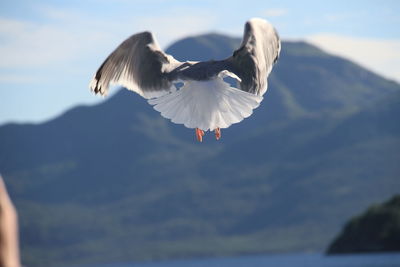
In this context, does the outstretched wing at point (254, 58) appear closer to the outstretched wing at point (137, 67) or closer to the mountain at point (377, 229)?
the outstretched wing at point (137, 67)

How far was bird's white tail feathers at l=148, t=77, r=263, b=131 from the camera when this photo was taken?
37.6 feet

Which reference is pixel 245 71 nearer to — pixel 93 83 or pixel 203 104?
pixel 203 104

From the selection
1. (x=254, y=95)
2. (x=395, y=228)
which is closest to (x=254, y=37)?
(x=254, y=95)

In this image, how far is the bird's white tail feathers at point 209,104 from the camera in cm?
1147

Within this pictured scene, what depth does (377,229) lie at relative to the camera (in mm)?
136750

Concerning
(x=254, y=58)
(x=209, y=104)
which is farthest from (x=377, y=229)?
(x=209, y=104)

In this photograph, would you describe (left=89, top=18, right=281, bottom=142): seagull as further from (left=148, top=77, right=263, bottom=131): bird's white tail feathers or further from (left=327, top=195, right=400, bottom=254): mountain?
(left=327, top=195, right=400, bottom=254): mountain

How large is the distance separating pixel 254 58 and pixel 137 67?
6.19 ft

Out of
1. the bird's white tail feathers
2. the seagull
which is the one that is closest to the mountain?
the seagull

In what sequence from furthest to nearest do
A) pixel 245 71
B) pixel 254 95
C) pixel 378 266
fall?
pixel 378 266, pixel 245 71, pixel 254 95

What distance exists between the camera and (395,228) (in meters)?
132

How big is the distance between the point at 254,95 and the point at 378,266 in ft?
306

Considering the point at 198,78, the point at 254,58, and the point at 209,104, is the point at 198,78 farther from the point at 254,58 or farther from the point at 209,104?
the point at 254,58

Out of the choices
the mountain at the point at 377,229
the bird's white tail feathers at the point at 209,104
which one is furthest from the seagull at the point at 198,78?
the mountain at the point at 377,229
